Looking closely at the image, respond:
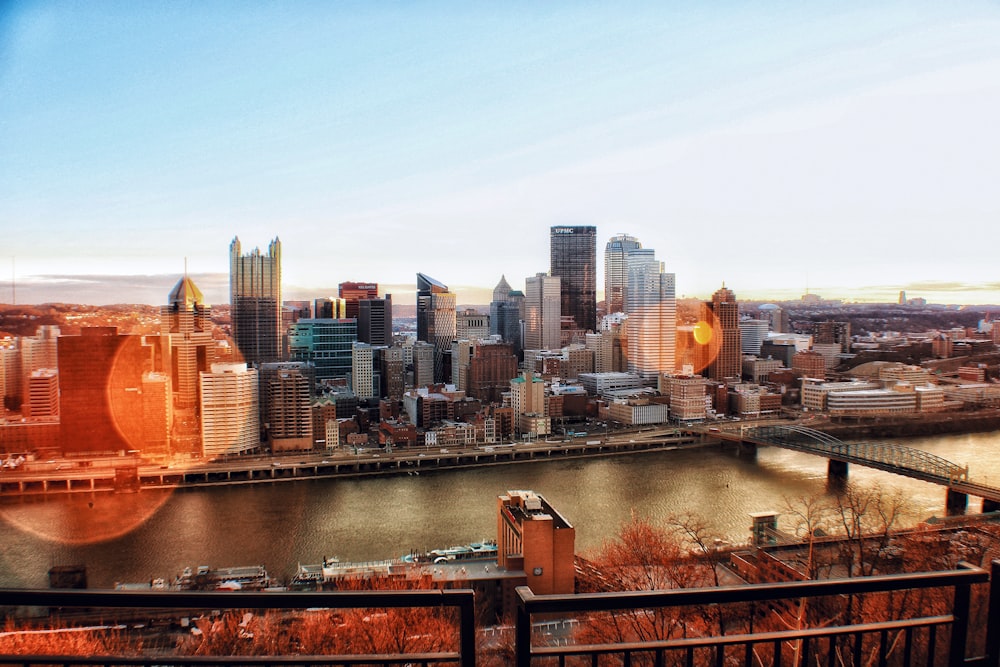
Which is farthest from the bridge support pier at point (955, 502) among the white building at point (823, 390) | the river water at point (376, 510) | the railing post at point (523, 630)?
the railing post at point (523, 630)

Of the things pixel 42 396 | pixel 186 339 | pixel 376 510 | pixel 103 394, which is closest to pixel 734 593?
pixel 376 510

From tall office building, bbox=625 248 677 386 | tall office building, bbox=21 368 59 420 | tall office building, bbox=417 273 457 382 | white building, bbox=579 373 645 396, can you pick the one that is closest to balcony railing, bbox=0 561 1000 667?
tall office building, bbox=21 368 59 420

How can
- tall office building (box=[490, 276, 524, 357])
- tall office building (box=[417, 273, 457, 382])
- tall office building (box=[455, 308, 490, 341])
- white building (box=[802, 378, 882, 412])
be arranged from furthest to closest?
tall office building (box=[490, 276, 524, 357])
tall office building (box=[455, 308, 490, 341])
tall office building (box=[417, 273, 457, 382])
white building (box=[802, 378, 882, 412])

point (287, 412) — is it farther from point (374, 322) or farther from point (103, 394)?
point (374, 322)

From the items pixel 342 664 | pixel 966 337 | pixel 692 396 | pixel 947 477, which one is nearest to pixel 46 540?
pixel 342 664

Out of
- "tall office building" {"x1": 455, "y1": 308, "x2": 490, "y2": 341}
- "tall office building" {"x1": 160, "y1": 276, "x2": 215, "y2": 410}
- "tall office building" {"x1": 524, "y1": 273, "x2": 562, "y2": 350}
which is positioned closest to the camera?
"tall office building" {"x1": 160, "y1": 276, "x2": 215, "y2": 410}

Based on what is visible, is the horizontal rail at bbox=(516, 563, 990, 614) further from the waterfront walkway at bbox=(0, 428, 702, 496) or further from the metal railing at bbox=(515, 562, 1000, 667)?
the waterfront walkway at bbox=(0, 428, 702, 496)
